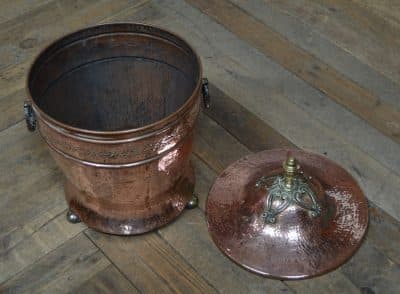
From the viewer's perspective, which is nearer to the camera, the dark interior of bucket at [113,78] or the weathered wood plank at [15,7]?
the dark interior of bucket at [113,78]


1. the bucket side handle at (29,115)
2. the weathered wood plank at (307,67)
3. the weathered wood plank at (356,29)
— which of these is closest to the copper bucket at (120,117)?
the bucket side handle at (29,115)

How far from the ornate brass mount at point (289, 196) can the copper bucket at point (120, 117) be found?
0.18m

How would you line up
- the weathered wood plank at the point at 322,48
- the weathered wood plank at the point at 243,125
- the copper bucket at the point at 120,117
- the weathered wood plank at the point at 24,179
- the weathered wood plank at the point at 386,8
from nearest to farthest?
1. the copper bucket at the point at 120,117
2. the weathered wood plank at the point at 24,179
3. the weathered wood plank at the point at 243,125
4. the weathered wood plank at the point at 322,48
5. the weathered wood plank at the point at 386,8

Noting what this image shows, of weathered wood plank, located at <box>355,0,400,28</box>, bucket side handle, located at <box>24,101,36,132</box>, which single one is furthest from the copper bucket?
weathered wood plank, located at <box>355,0,400,28</box>

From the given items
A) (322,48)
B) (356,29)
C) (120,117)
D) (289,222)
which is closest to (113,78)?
(120,117)

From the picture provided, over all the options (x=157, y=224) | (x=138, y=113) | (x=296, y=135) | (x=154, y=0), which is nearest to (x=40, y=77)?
(x=138, y=113)

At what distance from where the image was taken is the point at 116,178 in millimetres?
1180

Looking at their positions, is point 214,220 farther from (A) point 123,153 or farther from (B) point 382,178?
(B) point 382,178

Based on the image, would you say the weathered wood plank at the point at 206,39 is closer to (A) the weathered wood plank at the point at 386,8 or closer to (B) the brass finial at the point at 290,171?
(B) the brass finial at the point at 290,171

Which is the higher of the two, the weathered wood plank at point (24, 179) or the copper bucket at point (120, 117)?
the copper bucket at point (120, 117)

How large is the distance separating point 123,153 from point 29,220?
344 mm

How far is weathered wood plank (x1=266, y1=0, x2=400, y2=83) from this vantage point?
66.2 inches

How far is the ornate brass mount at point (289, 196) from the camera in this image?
4.09ft

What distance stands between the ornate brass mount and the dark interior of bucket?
0.26m
